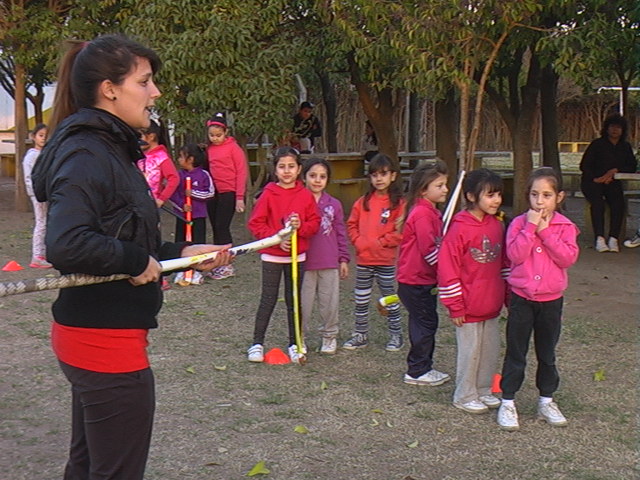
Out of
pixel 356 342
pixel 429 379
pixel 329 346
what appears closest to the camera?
pixel 429 379

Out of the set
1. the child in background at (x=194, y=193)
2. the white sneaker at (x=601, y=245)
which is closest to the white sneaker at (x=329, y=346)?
the child in background at (x=194, y=193)

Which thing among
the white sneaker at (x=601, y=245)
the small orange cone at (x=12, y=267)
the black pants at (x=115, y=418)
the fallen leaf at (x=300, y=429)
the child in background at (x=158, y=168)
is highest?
the child in background at (x=158, y=168)

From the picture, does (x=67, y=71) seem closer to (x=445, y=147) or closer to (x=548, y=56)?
(x=548, y=56)

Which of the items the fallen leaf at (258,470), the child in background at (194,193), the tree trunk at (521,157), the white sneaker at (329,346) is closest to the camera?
the fallen leaf at (258,470)

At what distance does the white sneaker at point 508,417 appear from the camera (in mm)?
4801

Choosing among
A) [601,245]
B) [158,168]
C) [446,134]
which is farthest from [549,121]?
[158,168]

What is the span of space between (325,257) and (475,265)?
5.03 feet

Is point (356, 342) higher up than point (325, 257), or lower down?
lower down

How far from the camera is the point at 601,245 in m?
11.0

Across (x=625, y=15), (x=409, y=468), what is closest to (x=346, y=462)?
(x=409, y=468)

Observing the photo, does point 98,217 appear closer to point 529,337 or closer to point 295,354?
point 529,337

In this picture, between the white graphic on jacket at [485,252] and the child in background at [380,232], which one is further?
the child in background at [380,232]

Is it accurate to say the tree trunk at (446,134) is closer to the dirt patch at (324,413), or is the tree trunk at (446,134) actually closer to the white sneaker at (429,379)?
the dirt patch at (324,413)

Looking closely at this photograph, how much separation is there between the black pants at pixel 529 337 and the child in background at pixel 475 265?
19 centimetres
